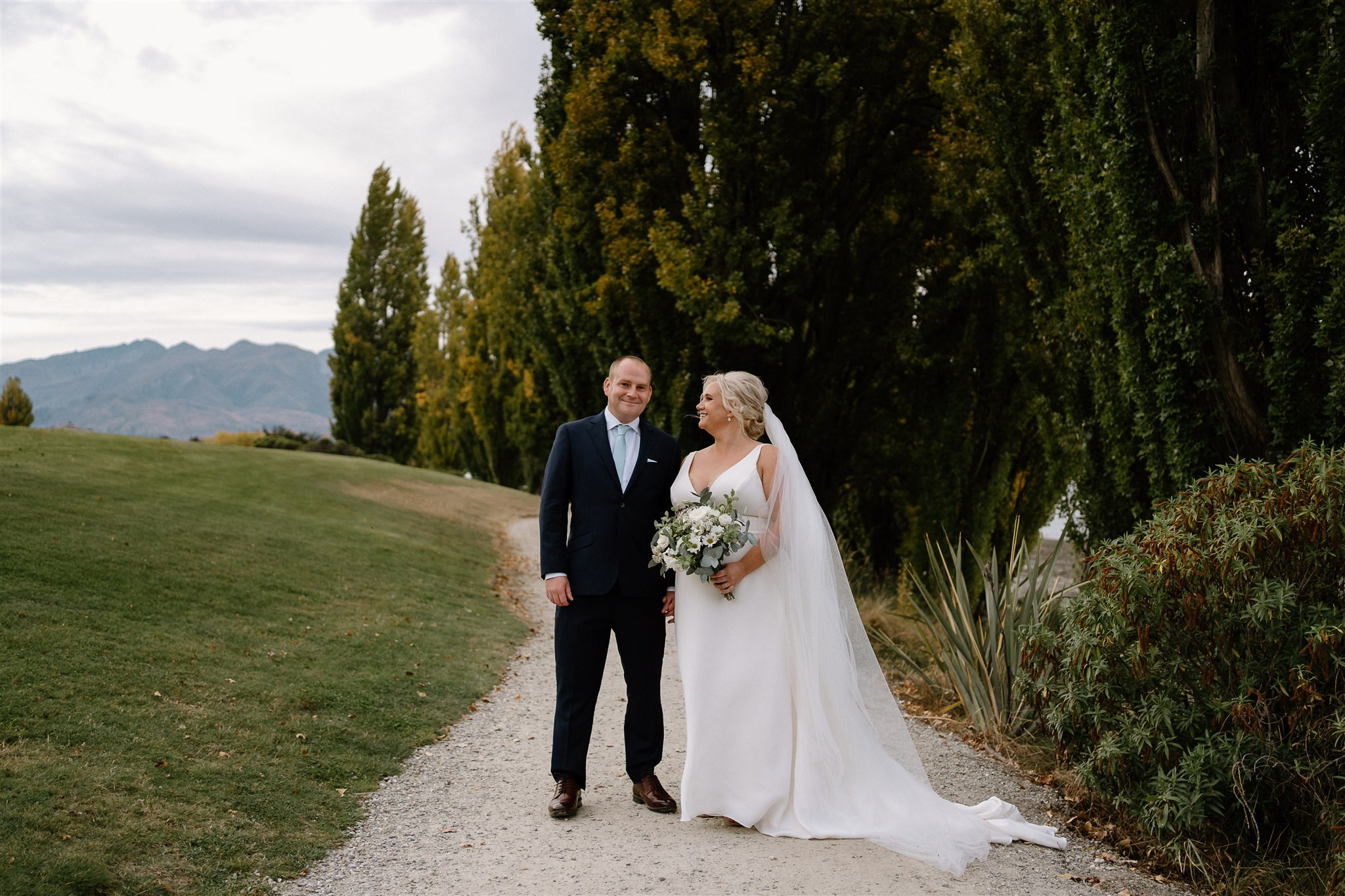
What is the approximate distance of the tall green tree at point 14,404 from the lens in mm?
26891

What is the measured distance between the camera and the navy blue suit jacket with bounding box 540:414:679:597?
15.8ft

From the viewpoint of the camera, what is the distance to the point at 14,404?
1072 inches

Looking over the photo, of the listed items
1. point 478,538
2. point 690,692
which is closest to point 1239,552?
point 690,692

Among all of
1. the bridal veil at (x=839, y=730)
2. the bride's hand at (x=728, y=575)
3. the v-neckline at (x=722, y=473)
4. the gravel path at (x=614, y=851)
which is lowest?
the gravel path at (x=614, y=851)

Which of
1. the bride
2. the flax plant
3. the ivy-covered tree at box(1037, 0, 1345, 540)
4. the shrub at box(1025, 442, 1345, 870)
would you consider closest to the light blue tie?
the bride

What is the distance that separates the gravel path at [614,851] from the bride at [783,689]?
0.15 m

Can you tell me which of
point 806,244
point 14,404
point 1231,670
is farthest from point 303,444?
point 1231,670

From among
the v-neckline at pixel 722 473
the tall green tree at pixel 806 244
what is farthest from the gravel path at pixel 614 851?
the tall green tree at pixel 806 244

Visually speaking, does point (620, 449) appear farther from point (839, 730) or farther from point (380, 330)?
point (380, 330)

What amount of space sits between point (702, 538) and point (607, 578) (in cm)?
63

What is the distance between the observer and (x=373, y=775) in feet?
19.0

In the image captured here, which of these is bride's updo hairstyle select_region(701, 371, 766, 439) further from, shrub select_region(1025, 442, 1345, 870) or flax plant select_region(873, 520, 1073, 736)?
flax plant select_region(873, 520, 1073, 736)

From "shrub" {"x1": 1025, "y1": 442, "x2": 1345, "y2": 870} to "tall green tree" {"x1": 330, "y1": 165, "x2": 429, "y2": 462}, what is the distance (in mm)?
32837

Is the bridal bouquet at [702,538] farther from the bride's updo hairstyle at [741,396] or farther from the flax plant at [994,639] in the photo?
the flax plant at [994,639]
